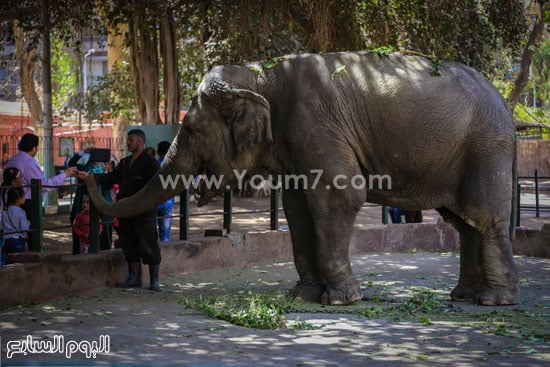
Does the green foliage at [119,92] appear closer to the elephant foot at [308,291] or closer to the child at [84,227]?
the child at [84,227]

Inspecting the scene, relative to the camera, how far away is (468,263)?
32.9 feet

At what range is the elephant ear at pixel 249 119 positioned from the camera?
941 cm

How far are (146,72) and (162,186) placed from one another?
43.0 feet

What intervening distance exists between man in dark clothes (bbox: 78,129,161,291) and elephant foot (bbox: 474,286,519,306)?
3535 mm

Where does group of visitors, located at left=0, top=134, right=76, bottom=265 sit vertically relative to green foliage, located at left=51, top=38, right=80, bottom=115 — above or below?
below

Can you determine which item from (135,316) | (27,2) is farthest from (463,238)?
(27,2)

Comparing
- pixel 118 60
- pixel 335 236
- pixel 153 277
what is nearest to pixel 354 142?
pixel 335 236

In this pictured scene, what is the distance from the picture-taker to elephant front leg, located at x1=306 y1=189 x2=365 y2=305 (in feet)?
30.6

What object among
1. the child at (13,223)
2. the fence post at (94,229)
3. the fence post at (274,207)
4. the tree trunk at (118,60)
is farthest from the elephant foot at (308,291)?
the tree trunk at (118,60)

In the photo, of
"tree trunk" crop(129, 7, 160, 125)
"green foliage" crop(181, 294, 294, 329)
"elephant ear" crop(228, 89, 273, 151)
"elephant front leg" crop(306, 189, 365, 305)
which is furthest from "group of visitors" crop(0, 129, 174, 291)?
"tree trunk" crop(129, 7, 160, 125)

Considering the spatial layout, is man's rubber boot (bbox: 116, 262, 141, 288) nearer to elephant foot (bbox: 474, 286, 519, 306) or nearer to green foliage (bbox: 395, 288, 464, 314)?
green foliage (bbox: 395, 288, 464, 314)

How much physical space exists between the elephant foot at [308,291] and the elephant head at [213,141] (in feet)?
4.24

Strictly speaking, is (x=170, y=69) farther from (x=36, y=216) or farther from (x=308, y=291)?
(x=308, y=291)

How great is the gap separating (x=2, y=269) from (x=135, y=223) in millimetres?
1765
